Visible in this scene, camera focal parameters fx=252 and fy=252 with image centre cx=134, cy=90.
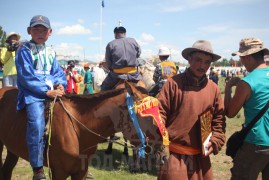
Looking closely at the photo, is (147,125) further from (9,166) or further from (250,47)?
(9,166)

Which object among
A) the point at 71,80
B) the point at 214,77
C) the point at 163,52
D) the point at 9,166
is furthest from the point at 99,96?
the point at 214,77

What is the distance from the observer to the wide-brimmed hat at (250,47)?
9.61 feet

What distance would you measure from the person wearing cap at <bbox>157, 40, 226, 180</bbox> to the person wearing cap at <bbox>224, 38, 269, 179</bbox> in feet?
1.10

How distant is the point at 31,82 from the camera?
3.40 meters

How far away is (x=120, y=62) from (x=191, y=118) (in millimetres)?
2724

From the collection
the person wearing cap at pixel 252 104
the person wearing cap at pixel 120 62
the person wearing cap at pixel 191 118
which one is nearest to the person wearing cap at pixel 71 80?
the person wearing cap at pixel 120 62

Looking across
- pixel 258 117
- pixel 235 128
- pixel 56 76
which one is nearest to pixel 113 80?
pixel 56 76

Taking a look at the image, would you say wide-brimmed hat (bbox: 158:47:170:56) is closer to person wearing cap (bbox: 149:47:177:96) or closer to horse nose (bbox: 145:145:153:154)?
person wearing cap (bbox: 149:47:177:96)

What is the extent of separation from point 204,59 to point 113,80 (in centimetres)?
A: 263

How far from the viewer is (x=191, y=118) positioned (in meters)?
2.76

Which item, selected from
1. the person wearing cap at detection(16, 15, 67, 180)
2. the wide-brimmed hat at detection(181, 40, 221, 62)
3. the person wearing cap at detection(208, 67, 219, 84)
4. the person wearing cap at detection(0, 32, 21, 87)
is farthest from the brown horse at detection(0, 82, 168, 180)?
the person wearing cap at detection(208, 67, 219, 84)

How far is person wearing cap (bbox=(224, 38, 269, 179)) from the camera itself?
287 centimetres

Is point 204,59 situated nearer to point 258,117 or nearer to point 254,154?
point 258,117

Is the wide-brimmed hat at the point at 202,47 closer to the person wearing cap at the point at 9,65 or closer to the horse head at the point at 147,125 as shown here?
the horse head at the point at 147,125
